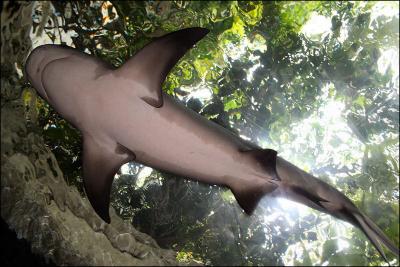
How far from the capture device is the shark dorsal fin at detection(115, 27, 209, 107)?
8.18 ft

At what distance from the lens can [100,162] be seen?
3078 millimetres

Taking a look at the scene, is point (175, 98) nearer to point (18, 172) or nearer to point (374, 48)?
point (18, 172)

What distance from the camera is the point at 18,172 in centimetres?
265

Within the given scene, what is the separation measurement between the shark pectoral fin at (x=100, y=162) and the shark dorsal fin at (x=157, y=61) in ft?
1.93

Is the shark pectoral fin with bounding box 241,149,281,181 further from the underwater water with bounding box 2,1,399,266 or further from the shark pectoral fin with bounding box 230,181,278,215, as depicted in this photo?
the underwater water with bounding box 2,1,399,266

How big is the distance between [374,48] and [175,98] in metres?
1.82

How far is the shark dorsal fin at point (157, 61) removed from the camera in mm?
2492

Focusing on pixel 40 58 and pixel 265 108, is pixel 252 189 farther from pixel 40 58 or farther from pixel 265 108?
pixel 40 58

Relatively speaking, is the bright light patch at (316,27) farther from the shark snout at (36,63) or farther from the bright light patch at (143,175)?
the shark snout at (36,63)

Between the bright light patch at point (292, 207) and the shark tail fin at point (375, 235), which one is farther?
the bright light patch at point (292, 207)

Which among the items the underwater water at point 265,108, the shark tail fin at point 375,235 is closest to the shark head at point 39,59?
the underwater water at point 265,108

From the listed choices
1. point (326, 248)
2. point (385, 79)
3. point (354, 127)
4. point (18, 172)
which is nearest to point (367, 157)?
point (354, 127)

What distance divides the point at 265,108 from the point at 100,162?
1.65 metres

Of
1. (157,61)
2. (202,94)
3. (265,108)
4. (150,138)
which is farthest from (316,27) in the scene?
(150,138)
